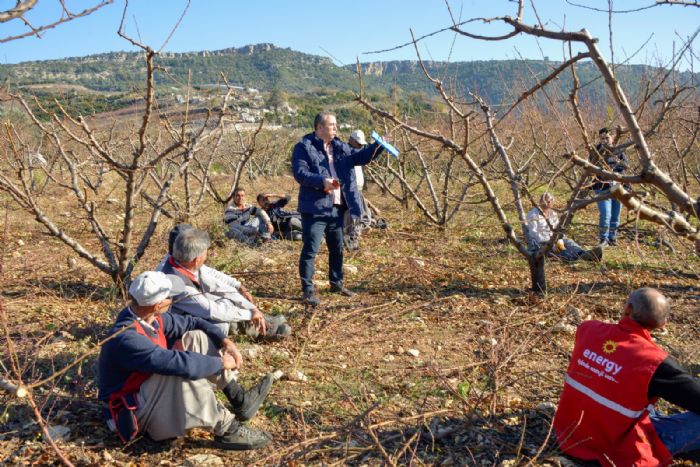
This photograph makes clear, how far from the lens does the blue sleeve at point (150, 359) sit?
2.50 meters

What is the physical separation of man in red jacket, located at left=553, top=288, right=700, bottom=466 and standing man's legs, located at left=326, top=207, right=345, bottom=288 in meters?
2.47

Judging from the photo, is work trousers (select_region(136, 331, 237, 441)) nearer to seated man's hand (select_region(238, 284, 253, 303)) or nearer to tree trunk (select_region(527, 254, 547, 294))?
seated man's hand (select_region(238, 284, 253, 303))

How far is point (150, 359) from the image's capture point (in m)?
2.49

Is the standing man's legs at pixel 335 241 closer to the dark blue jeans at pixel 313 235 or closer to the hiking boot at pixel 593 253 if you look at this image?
the dark blue jeans at pixel 313 235

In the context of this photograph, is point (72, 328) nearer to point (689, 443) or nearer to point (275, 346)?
point (275, 346)

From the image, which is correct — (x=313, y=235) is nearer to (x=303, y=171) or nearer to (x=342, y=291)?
(x=303, y=171)

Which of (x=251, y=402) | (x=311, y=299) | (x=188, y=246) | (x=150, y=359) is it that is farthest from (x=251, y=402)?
(x=311, y=299)

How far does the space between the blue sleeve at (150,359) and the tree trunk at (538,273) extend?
3.37m

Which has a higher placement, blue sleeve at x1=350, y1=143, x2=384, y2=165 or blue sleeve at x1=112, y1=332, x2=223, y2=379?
blue sleeve at x1=350, y1=143, x2=384, y2=165

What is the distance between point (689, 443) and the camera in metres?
2.51

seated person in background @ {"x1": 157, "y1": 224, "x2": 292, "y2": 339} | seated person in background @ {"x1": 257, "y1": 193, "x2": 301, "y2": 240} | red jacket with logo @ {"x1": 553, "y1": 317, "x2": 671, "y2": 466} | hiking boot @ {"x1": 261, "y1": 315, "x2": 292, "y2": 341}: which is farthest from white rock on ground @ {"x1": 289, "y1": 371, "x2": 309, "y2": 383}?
seated person in background @ {"x1": 257, "y1": 193, "x2": 301, "y2": 240}

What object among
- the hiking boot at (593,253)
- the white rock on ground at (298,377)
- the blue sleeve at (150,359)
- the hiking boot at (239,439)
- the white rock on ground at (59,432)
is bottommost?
the hiking boot at (239,439)

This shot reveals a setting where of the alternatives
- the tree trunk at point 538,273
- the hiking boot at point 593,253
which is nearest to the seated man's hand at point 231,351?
the tree trunk at point 538,273

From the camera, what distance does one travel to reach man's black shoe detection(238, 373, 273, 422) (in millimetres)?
2943
